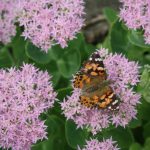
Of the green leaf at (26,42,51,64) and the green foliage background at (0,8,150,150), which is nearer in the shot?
the green foliage background at (0,8,150,150)

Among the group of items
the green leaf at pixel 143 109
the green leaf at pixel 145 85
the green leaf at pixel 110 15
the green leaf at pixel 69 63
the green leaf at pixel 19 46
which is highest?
the green leaf at pixel 110 15

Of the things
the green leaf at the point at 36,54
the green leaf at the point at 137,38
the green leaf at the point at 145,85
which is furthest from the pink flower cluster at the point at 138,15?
the green leaf at the point at 36,54

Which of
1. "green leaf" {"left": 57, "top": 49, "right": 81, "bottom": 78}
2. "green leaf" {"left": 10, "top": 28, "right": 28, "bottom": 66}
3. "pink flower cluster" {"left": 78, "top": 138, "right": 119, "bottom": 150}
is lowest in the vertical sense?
"pink flower cluster" {"left": 78, "top": 138, "right": 119, "bottom": 150}

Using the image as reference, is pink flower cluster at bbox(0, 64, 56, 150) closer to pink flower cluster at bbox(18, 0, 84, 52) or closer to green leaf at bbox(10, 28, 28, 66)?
pink flower cluster at bbox(18, 0, 84, 52)

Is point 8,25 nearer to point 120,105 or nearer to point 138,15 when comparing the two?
point 138,15

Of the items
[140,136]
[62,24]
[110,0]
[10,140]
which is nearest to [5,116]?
[10,140]

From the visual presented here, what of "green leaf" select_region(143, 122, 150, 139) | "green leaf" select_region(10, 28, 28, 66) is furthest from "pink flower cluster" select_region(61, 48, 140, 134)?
"green leaf" select_region(10, 28, 28, 66)

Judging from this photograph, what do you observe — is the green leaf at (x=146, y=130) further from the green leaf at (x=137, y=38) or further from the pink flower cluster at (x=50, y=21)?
the pink flower cluster at (x=50, y=21)

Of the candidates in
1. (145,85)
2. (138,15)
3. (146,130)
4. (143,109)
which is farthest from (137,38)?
(146,130)
